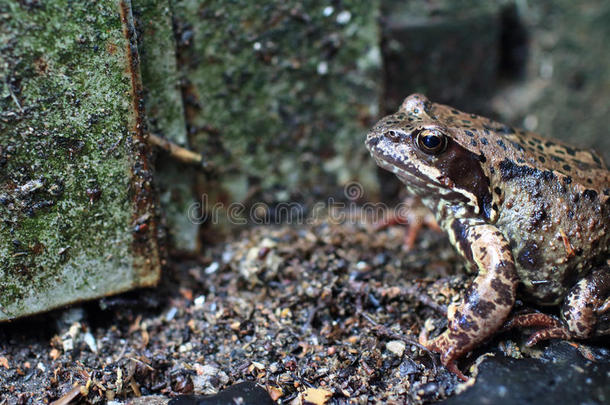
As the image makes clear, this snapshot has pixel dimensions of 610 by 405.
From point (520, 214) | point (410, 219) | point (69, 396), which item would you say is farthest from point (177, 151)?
point (520, 214)

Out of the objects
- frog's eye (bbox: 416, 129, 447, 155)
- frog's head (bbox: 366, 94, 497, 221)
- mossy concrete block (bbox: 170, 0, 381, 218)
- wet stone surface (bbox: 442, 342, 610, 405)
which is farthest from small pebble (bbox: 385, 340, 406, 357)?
mossy concrete block (bbox: 170, 0, 381, 218)

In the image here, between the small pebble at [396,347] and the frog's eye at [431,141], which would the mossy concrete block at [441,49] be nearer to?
the frog's eye at [431,141]

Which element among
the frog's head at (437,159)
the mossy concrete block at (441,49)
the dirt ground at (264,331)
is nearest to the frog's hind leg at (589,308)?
the dirt ground at (264,331)

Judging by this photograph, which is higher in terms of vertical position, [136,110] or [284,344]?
[136,110]

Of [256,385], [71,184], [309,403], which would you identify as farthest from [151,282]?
[309,403]

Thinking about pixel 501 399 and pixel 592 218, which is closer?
pixel 501 399

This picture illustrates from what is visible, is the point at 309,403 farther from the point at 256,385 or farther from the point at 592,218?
the point at 592,218

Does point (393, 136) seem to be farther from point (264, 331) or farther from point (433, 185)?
point (264, 331)
